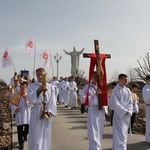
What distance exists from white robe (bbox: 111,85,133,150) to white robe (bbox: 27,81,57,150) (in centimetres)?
164

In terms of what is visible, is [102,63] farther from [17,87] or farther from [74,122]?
[74,122]

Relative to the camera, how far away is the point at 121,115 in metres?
7.16

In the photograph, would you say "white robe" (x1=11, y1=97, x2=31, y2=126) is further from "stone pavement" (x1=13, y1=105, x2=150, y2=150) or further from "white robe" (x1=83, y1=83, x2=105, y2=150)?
"white robe" (x1=83, y1=83, x2=105, y2=150)

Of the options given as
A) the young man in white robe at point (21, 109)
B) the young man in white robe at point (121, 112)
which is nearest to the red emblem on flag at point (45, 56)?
the young man in white robe at point (21, 109)

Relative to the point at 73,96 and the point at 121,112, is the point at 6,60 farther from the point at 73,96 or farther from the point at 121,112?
the point at 121,112

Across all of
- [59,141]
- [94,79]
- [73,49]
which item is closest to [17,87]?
[59,141]

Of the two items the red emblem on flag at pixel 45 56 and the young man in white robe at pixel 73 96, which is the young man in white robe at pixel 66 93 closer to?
the young man in white robe at pixel 73 96

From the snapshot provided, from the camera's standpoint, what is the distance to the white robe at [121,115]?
7.12 m

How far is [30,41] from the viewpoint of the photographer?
1798 centimetres

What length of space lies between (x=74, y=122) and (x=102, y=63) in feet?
18.9

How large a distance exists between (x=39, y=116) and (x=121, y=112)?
2014mm

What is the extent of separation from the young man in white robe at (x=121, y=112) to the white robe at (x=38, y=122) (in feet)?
5.41

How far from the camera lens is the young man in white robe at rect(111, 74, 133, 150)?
280 inches

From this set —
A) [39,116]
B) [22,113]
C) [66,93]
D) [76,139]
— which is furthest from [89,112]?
[66,93]
